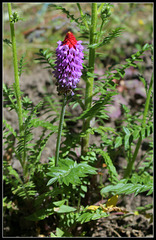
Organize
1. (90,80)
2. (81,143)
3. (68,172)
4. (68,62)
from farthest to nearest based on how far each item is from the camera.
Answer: (81,143) < (90,80) < (68,172) < (68,62)

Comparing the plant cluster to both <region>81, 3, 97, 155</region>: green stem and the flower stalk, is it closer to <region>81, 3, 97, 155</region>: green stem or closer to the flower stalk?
<region>81, 3, 97, 155</region>: green stem

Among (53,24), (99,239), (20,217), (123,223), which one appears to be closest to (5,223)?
(20,217)

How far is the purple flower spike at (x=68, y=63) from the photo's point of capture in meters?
1.58

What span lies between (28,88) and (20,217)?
197 centimetres

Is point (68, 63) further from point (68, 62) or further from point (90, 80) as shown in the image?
point (90, 80)

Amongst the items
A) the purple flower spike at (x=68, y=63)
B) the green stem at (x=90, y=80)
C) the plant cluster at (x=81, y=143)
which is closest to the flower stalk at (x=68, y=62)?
the purple flower spike at (x=68, y=63)

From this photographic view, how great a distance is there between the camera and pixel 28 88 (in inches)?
153

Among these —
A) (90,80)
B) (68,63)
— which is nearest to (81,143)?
(90,80)

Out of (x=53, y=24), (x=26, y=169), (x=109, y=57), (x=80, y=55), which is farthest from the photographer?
(x=53, y=24)

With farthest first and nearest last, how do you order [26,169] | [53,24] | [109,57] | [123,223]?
[53,24], [109,57], [123,223], [26,169]

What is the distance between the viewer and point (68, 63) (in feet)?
5.25

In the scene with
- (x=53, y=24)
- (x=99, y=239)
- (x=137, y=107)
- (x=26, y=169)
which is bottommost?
(x=99, y=239)

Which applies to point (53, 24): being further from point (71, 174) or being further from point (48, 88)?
point (71, 174)

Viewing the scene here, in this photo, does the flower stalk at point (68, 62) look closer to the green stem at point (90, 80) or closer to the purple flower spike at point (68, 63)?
the purple flower spike at point (68, 63)
